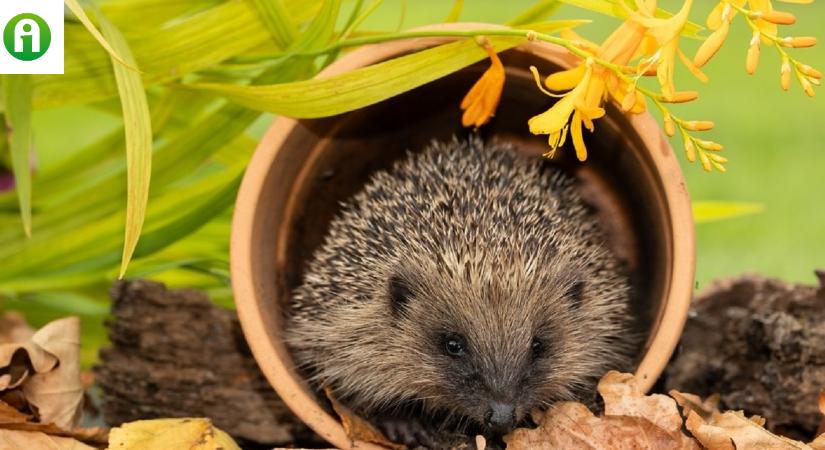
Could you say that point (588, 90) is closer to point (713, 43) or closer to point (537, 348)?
point (713, 43)

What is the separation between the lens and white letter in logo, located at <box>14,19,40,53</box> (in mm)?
2697

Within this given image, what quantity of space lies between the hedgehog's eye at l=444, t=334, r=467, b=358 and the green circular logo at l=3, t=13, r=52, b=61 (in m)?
1.42

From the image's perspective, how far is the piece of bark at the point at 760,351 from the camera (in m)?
2.68

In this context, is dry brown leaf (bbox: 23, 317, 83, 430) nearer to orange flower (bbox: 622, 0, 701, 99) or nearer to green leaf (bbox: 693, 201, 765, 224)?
orange flower (bbox: 622, 0, 701, 99)

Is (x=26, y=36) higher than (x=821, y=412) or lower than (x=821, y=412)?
higher

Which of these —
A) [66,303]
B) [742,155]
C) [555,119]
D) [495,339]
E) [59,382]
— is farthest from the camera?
[742,155]

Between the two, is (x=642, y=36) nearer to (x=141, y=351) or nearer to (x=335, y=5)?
(x=335, y=5)

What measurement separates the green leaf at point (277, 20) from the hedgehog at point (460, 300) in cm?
49

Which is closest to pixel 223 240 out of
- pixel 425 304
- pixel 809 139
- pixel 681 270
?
pixel 425 304

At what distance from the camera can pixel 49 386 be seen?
99.0 inches

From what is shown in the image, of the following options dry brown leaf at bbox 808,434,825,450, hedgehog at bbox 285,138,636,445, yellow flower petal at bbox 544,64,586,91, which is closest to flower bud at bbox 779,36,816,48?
yellow flower petal at bbox 544,64,586,91

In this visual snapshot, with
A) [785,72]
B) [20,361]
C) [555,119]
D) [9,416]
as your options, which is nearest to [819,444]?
[785,72]

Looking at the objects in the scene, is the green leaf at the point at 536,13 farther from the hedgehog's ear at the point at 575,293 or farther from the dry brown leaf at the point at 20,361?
the dry brown leaf at the point at 20,361

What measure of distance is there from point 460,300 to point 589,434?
45 cm
